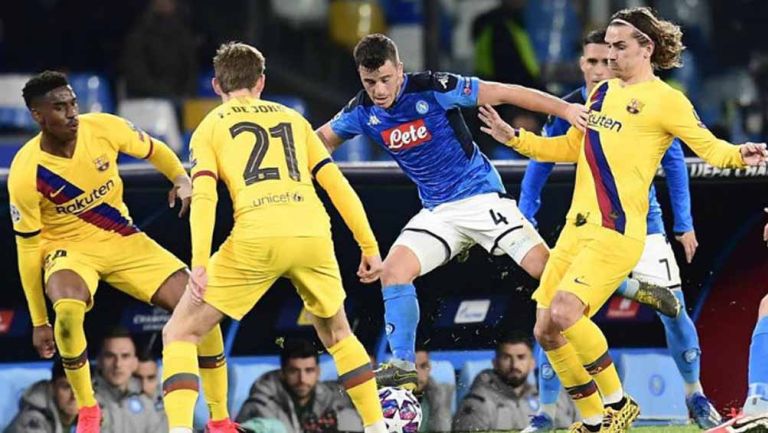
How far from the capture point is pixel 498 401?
32.5 feet

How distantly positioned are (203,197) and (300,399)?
2.29 metres

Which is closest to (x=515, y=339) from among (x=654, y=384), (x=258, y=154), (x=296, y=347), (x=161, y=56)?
(x=654, y=384)

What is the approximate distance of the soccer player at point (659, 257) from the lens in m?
9.22

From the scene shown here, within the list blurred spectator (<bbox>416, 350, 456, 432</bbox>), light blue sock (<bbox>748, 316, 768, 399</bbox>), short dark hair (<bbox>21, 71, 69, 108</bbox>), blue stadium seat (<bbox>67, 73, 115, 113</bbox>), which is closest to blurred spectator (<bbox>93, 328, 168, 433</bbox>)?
blurred spectator (<bbox>416, 350, 456, 432</bbox>)

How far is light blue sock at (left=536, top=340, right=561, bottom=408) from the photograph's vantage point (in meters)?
9.30

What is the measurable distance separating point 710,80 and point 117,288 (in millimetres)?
8859

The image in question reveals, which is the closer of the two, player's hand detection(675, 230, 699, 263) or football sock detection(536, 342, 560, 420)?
player's hand detection(675, 230, 699, 263)

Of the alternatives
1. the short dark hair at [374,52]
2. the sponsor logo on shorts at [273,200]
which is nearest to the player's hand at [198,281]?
the sponsor logo on shorts at [273,200]

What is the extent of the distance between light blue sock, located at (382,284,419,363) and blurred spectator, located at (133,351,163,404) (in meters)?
1.41

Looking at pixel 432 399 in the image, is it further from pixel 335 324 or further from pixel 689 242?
pixel 335 324

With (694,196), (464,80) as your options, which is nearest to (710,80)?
→ (694,196)

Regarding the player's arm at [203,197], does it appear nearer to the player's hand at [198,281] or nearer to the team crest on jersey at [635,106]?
the player's hand at [198,281]

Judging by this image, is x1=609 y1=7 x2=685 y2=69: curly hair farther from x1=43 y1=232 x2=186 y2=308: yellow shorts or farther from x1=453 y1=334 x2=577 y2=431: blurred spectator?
x1=43 y1=232 x2=186 y2=308: yellow shorts

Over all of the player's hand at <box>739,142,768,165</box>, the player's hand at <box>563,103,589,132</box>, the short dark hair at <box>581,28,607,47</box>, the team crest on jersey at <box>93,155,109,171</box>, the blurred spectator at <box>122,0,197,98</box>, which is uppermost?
the blurred spectator at <box>122,0,197,98</box>
